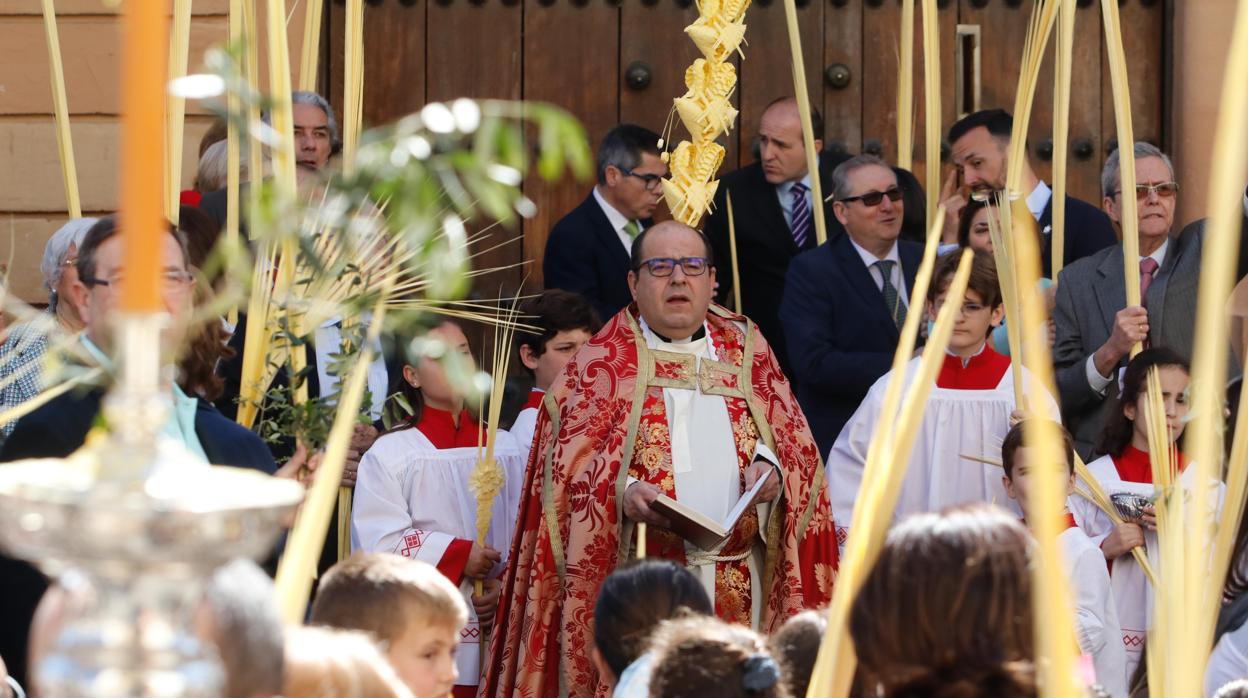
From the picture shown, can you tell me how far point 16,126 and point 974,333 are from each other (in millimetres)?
2963

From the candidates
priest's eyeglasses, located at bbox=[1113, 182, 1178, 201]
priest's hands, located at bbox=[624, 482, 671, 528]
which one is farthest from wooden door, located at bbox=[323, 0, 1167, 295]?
priest's hands, located at bbox=[624, 482, 671, 528]

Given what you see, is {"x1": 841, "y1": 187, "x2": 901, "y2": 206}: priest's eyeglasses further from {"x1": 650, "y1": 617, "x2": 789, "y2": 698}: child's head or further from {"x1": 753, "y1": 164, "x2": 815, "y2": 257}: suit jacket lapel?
{"x1": 650, "y1": 617, "x2": 789, "y2": 698}: child's head

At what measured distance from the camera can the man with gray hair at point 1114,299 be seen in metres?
4.71

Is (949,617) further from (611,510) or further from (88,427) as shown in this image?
(611,510)

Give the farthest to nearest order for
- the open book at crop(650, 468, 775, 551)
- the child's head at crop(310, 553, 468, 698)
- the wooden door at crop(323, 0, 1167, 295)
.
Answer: the wooden door at crop(323, 0, 1167, 295) < the open book at crop(650, 468, 775, 551) < the child's head at crop(310, 553, 468, 698)

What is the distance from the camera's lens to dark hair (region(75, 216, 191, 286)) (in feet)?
9.58

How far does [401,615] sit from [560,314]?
2.42 metres

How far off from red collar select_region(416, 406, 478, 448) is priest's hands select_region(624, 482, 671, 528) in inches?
20.4

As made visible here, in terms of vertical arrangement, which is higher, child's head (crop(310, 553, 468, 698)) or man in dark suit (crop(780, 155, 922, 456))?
man in dark suit (crop(780, 155, 922, 456))

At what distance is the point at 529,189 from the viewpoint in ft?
20.0

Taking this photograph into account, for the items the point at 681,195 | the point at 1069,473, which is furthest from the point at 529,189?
the point at 1069,473

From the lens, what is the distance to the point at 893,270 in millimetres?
5102

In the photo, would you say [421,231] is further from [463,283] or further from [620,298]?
[620,298]

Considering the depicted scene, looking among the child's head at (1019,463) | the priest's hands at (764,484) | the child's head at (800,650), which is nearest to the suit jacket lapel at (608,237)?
the priest's hands at (764,484)
